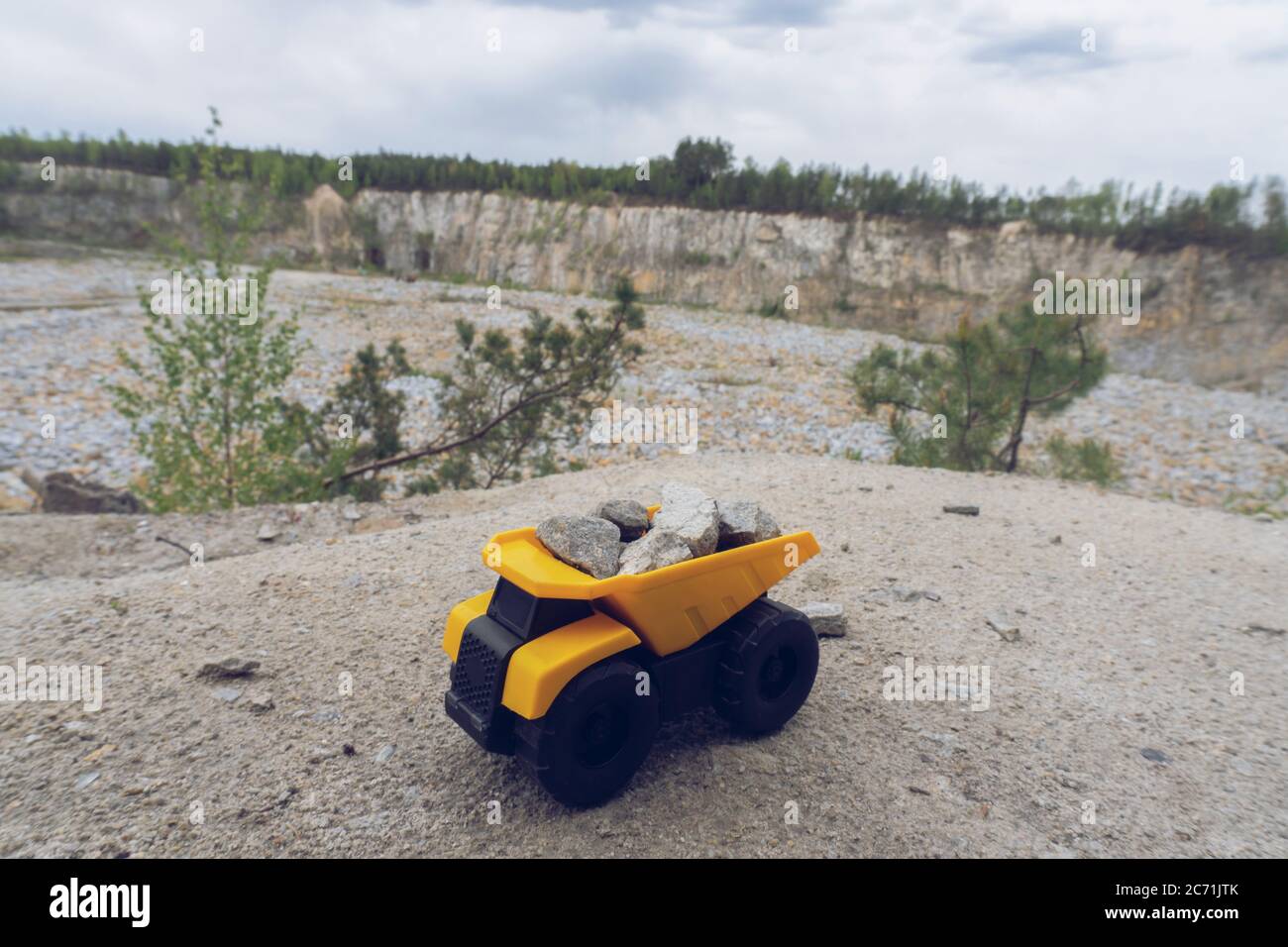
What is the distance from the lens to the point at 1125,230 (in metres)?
22.5

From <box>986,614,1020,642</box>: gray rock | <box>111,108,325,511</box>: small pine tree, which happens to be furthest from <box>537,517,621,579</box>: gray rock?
<box>111,108,325,511</box>: small pine tree

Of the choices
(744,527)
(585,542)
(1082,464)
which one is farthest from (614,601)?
(1082,464)

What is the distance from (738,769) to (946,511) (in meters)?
4.40

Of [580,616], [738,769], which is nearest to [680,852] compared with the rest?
[738,769]

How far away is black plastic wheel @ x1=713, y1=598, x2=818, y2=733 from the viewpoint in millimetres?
3180

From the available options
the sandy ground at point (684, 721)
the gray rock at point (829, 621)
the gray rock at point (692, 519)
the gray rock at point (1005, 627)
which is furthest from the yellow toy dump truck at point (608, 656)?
the gray rock at point (1005, 627)

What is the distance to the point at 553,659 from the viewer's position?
2664mm

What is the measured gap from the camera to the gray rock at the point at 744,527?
3336 mm

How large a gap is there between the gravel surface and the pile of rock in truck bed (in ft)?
→ 19.0

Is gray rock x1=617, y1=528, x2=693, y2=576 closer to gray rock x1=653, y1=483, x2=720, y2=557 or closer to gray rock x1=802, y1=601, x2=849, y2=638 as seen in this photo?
gray rock x1=653, y1=483, x2=720, y2=557

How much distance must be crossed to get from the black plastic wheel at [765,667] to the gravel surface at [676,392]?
21.2 ft

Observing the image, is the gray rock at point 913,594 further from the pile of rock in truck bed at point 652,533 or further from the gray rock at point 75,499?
the gray rock at point 75,499
